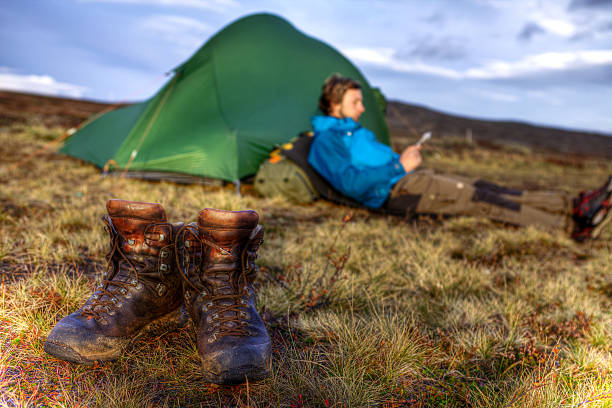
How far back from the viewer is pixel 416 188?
4.17m

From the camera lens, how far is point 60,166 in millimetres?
6117

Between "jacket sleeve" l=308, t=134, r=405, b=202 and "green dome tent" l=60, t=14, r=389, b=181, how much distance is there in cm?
103

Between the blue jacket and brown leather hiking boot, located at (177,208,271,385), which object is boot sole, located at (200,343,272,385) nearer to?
brown leather hiking boot, located at (177,208,271,385)

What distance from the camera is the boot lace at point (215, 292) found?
1.50 meters

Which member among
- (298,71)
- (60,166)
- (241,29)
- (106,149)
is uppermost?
(241,29)

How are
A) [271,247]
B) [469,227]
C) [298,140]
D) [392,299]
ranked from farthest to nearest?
[298,140] < [469,227] < [271,247] < [392,299]

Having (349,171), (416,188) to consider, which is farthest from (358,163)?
(416,188)

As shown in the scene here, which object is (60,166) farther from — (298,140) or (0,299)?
(0,299)

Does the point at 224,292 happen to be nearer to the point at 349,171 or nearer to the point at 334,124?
the point at 349,171

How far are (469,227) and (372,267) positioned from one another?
78.2 inches

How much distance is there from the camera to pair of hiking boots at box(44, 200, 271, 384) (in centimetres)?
141

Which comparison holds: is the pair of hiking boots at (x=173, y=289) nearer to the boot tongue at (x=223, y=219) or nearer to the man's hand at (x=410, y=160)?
the boot tongue at (x=223, y=219)

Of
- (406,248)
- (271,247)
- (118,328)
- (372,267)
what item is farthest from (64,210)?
(406,248)

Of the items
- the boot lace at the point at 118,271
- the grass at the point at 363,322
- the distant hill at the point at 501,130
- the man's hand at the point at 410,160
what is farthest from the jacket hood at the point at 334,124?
the distant hill at the point at 501,130
